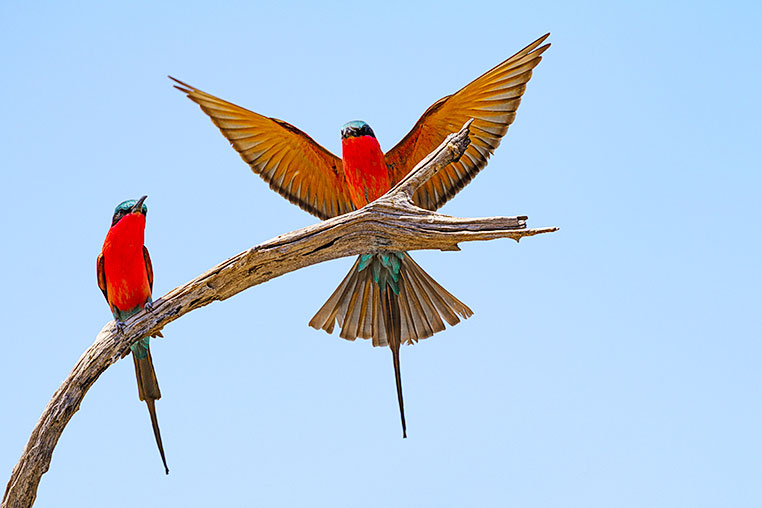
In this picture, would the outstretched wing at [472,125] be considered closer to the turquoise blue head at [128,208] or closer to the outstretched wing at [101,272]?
the turquoise blue head at [128,208]

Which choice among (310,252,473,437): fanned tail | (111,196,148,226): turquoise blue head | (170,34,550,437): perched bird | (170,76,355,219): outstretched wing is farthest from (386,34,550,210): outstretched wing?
(111,196,148,226): turquoise blue head

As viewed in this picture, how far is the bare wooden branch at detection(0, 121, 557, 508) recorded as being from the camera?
3457mm

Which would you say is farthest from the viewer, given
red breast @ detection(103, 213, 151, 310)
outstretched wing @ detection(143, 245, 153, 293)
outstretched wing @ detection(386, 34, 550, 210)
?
outstretched wing @ detection(386, 34, 550, 210)

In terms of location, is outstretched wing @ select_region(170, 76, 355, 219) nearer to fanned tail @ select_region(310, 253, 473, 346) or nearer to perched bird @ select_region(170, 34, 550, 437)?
perched bird @ select_region(170, 34, 550, 437)

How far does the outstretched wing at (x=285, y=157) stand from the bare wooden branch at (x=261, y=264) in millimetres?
914

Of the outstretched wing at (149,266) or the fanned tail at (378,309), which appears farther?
the fanned tail at (378,309)

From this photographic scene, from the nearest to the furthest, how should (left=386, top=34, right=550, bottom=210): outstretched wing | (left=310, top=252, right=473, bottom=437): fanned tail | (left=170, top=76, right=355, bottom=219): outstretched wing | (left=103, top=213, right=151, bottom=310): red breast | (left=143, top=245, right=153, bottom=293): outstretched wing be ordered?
1. (left=103, top=213, right=151, bottom=310): red breast
2. (left=143, top=245, right=153, bottom=293): outstretched wing
3. (left=386, top=34, right=550, bottom=210): outstretched wing
4. (left=170, top=76, right=355, bottom=219): outstretched wing
5. (left=310, top=252, right=473, bottom=437): fanned tail

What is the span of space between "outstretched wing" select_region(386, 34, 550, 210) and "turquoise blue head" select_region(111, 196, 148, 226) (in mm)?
1511


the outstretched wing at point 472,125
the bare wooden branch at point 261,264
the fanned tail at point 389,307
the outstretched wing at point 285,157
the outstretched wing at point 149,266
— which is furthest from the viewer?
the fanned tail at point 389,307

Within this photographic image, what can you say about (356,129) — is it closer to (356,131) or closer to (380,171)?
(356,131)

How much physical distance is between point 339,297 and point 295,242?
0.88 metres

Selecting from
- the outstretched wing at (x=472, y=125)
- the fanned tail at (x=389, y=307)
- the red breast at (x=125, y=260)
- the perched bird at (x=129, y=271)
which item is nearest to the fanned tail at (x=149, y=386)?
the perched bird at (x=129, y=271)

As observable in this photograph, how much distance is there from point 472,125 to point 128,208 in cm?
202

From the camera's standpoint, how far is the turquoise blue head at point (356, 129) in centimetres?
407
